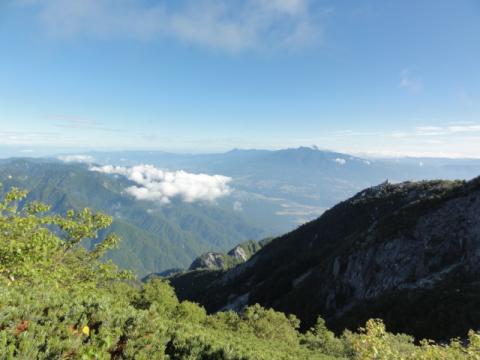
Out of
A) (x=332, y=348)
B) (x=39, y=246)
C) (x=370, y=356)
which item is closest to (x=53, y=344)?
(x=39, y=246)

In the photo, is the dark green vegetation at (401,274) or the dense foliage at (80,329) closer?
the dense foliage at (80,329)

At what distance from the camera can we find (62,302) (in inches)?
482

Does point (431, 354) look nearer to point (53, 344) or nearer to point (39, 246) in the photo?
point (53, 344)

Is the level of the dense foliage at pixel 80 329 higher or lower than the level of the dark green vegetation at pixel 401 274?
higher

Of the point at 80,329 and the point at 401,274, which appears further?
the point at 401,274

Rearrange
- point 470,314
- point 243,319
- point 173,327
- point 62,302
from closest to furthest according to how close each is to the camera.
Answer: point 62,302 < point 173,327 < point 470,314 < point 243,319

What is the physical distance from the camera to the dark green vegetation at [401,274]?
201 feet

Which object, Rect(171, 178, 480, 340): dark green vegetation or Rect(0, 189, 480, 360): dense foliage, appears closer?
Rect(0, 189, 480, 360): dense foliage

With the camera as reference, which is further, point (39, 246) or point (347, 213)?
point (347, 213)

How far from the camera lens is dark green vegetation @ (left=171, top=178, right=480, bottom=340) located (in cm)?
6125

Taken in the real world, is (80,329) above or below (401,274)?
above

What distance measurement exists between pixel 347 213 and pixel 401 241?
83114 millimetres

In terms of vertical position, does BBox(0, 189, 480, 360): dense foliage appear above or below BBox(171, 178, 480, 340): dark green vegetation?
above

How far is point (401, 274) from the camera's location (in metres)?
88.2
